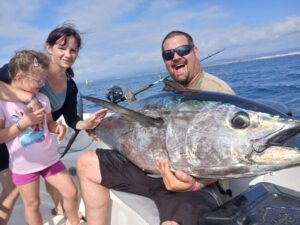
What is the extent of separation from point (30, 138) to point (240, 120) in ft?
5.15

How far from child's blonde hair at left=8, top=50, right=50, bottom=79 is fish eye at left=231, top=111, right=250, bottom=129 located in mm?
1419

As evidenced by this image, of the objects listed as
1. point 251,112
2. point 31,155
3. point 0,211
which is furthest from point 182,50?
point 0,211

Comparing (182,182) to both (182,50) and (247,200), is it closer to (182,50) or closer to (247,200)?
(247,200)

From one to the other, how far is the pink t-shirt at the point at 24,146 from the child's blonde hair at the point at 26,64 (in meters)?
0.24

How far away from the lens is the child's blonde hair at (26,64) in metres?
2.19

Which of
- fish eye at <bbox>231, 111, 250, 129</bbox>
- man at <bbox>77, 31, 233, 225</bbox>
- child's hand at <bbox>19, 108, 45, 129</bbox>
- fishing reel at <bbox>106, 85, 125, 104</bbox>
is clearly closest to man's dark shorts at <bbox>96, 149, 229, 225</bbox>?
man at <bbox>77, 31, 233, 225</bbox>

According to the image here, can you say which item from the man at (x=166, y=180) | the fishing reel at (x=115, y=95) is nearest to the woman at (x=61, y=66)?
the man at (x=166, y=180)

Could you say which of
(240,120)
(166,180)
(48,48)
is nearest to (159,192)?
(166,180)

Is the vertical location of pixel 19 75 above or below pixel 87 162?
above

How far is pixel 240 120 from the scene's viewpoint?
1463 mm

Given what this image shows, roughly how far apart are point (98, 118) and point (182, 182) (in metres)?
0.95

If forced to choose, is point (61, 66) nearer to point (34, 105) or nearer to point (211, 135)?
point (34, 105)

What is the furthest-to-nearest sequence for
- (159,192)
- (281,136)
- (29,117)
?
(159,192) < (29,117) < (281,136)

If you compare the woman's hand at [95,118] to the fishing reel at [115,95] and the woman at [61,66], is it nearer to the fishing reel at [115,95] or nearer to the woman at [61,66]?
the woman at [61,66]
